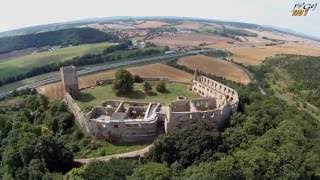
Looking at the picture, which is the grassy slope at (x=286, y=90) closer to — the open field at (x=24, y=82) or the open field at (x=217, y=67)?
the open field at (x=217, y=67)

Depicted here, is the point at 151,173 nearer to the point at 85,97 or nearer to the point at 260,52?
the point at 85,97

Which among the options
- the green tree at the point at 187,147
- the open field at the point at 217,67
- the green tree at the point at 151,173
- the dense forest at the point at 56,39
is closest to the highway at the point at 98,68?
the open field at the point at 217,67

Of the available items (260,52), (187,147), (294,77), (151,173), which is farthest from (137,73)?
(260,52)

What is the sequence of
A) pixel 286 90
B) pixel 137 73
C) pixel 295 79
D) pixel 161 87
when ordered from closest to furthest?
1. pixel 161 87
2. pixel 137 73
3. pixel 286 90
4. pixel 295 79

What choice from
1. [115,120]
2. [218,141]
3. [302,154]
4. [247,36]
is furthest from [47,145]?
[247,36]

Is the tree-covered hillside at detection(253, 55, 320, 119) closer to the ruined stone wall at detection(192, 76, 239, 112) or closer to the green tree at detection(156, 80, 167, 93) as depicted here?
the ruined stone wall at detection(192, 76, 239, 112)

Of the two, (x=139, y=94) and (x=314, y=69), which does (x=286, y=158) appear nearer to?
(x=139, y=94)
